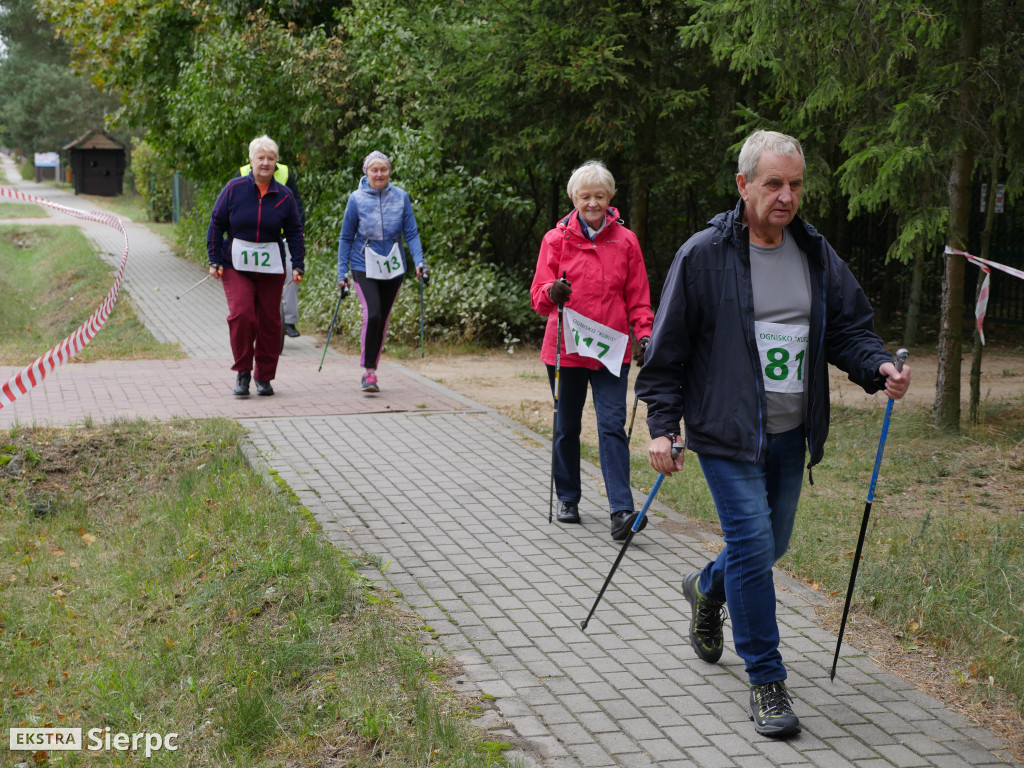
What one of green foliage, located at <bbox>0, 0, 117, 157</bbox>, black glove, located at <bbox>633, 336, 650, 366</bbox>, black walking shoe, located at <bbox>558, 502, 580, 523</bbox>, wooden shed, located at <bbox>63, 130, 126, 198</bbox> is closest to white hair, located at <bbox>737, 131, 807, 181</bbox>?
black glove, located at <bbox>633, 336, 650, 366</bbox>

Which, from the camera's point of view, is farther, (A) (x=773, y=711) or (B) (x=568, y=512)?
(B) (x=568, y=512)

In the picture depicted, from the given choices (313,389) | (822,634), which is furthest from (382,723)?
(313,389)

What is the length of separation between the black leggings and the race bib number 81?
6.64 metres

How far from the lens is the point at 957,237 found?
354 inches

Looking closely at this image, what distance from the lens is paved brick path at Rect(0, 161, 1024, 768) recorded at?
3.96 metres

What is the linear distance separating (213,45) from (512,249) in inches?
247

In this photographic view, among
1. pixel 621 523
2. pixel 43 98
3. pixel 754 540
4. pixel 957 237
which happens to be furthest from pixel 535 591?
pixel 43 98

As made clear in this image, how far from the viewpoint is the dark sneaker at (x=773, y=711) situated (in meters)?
3.95

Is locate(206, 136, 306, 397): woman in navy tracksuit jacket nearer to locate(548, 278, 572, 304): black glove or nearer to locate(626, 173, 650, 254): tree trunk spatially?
locate(548, 278, 572, 304): black glove

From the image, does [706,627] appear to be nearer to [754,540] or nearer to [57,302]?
[754,540]

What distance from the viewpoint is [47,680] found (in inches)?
204

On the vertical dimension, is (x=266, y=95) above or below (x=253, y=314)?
above

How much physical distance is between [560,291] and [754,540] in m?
2.44

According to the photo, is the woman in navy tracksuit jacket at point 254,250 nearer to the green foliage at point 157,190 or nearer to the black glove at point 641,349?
the black glove at point 641,349
